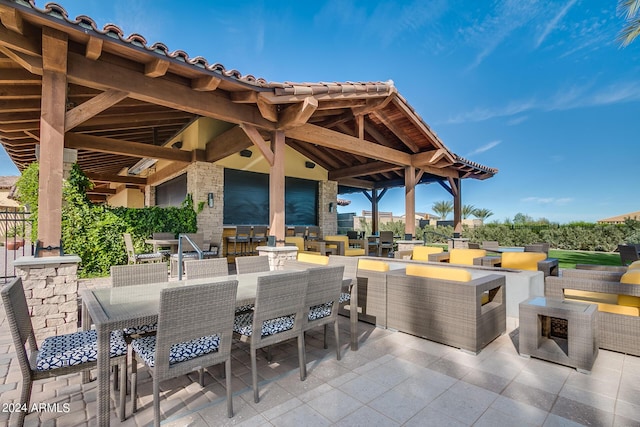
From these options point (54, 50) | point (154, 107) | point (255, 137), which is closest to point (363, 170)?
point (255, 137)

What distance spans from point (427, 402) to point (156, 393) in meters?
1.76

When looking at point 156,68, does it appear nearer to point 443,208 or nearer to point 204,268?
point 204,268

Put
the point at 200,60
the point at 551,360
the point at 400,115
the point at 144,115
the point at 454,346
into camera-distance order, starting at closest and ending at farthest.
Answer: the point at 551,360 < the point at 454,346 < the point at 200,60 < the point at 144,115 < the point at 400,115

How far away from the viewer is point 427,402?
2.05 meters

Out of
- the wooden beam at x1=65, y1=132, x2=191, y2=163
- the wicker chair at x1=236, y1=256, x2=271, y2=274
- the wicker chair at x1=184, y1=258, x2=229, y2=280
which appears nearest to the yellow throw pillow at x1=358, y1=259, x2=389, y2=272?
the wicker chair at x1=236, y1=256, x2=271, y2=274

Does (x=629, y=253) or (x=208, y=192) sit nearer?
(x=629, y=253)

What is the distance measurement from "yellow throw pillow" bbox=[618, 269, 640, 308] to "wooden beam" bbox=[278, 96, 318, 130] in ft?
14.8

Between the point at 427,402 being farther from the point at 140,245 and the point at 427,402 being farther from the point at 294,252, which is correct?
the point at 140,245

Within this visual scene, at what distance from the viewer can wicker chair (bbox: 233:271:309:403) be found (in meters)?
2.14

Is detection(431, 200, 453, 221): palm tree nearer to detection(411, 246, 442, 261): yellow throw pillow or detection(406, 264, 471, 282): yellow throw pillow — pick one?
detection(411, 246, 442, 261): yellow throw pillow

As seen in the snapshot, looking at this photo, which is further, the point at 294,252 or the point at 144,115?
the point at 144,115

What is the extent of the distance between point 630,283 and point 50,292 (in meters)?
6.05

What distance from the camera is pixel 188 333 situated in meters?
1.76

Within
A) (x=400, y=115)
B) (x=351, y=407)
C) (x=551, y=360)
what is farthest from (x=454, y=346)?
(x=400, y=115)
